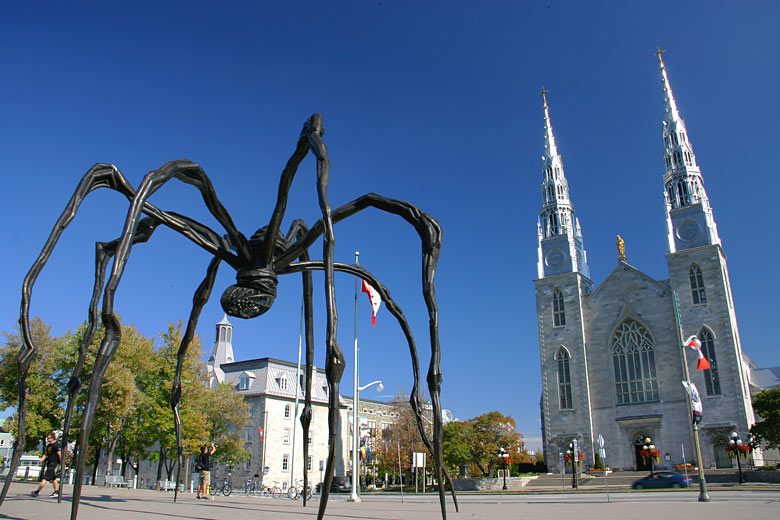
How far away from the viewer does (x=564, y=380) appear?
173 ft

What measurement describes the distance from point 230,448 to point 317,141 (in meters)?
38.3

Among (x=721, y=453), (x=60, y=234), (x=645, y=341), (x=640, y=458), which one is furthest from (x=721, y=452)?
(x=60, y=234)

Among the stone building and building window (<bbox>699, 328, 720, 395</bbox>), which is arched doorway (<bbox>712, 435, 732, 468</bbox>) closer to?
building window (<bbox>699, 328, 720, 395</bbox>)

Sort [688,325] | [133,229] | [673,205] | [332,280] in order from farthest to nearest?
[673,205] → [688,325] → [133,229] → [332,280]

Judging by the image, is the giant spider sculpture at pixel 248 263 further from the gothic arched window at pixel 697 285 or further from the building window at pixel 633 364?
the building window at pixel 633 364

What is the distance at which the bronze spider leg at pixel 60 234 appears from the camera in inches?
201

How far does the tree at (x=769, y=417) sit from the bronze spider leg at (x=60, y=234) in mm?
44064

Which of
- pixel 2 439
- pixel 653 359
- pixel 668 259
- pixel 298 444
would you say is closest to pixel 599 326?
pixel 653 359

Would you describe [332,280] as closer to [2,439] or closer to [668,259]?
[668,259]

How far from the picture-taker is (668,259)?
163 ft

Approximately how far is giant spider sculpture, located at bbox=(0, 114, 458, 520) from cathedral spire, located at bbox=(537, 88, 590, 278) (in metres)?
51.3

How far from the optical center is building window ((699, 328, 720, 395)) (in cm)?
4516

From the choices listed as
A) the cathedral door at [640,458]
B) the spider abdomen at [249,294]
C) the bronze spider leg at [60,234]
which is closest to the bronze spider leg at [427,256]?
the spider abdomen at [249,294]

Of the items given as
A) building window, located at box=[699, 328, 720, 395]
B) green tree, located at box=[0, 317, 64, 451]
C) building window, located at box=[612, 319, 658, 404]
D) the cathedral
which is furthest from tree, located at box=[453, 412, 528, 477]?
green tree, located at box=[0, 317, 64, 451]
